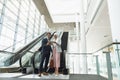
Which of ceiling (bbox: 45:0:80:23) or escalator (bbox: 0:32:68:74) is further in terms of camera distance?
ceiling (bbox: 45:0:80:23)

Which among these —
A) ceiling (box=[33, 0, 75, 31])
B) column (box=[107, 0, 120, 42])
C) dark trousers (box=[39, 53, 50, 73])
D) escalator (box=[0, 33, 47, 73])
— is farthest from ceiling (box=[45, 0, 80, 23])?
dark trousers (box=[39, 53, 50, 73])

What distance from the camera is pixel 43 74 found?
425 cm

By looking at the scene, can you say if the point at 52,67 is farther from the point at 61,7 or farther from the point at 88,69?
the point at 61,7

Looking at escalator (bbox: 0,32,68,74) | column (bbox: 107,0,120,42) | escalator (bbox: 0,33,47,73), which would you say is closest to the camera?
column (bbox: 107,0,120,42)

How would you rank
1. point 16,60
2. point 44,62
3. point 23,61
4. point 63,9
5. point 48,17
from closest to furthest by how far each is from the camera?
point 44,62, point 16,60, point 23,61, point 63,9, point 48,17

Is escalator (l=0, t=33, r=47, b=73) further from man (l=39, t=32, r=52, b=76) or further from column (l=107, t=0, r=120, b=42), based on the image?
column (l=107, t=0, r=120, b=42)

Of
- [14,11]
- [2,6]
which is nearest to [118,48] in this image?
[2,6]

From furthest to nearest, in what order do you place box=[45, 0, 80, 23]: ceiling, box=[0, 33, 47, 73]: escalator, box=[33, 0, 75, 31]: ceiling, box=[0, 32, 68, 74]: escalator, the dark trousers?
box=[33, 0, 75, 31]: ceiling → box=[45, 0, 80, 23]: ceiling → box=[0, 33, 47, 73]: escalator → box=[0, 32, 68, 74]: escalator → the dark trousers

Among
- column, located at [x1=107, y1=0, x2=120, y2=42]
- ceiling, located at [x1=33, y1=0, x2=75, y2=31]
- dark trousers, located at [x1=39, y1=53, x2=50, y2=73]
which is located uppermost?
ceiling, located at [x1=33, y1=0, x2=75, y2=31]

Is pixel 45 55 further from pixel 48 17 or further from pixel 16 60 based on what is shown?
pixel 48 17

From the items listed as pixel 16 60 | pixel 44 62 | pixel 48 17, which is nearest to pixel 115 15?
pixel 44 62

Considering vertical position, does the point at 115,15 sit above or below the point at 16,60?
above

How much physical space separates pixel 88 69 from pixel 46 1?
6.61 metres

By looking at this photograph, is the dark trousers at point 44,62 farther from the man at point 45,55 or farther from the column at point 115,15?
the column at point 115,15
